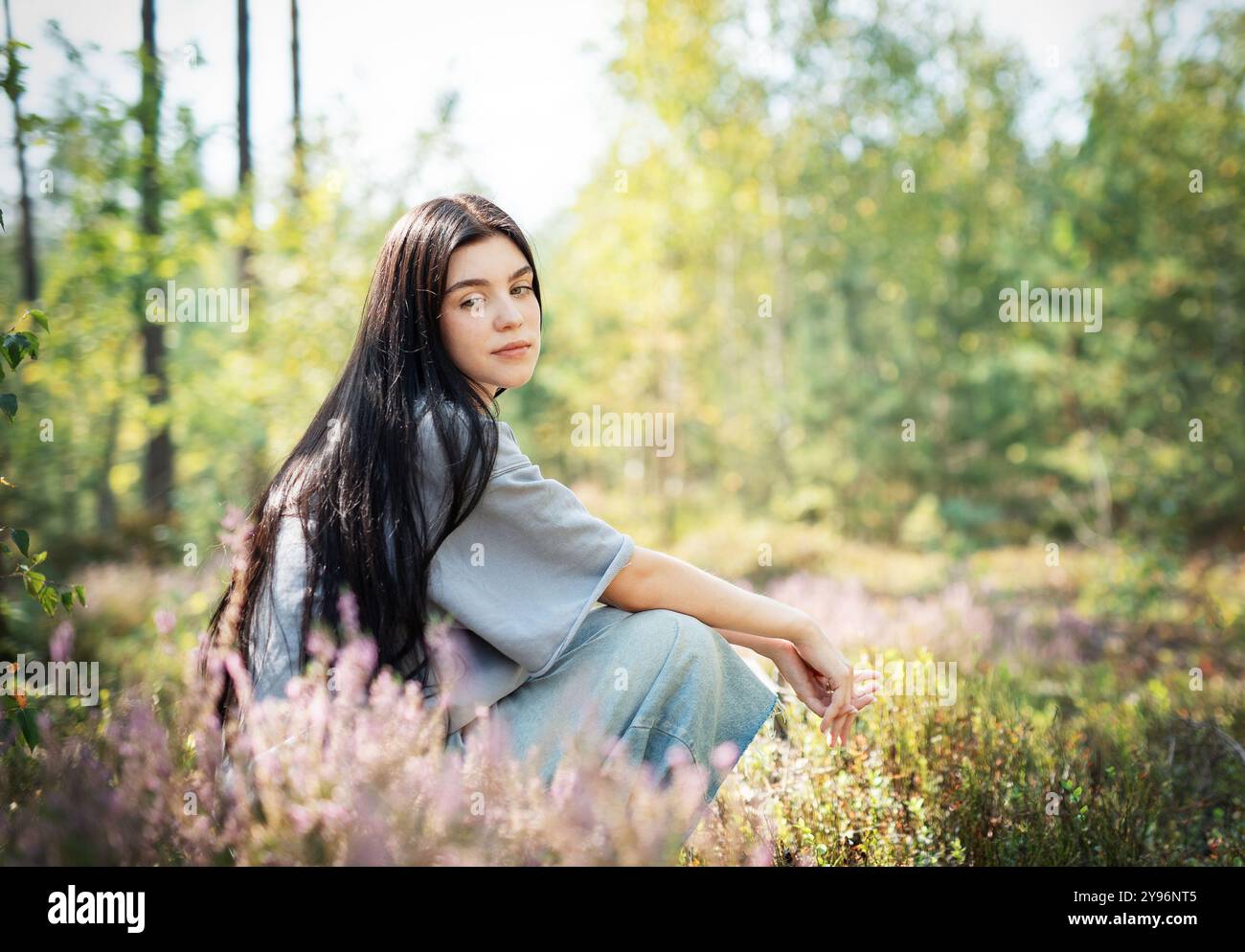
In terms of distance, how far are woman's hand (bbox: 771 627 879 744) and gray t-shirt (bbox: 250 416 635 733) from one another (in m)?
0.59

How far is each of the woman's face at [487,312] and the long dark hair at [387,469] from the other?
0.11 feet

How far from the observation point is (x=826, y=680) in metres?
2.33

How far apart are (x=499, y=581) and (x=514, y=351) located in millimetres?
619

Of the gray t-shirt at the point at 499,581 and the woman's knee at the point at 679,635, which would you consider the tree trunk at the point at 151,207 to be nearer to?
the gray t-shirt at the point at 499,581

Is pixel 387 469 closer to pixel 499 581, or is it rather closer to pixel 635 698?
pixel 499 581

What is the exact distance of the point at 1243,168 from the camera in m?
8.65

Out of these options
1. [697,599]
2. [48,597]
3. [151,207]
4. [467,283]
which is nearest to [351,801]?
[697,599]

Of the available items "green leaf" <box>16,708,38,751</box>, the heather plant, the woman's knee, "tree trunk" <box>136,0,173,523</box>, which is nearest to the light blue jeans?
the woman's knee

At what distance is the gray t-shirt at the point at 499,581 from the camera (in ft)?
6.37

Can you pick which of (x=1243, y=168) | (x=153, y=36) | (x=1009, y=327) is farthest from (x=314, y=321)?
(x=1009, y=327)

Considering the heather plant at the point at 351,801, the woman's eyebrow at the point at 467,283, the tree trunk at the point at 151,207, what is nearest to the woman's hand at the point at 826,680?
the heather plant at the point at 351,801

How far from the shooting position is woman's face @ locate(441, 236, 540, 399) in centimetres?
215
